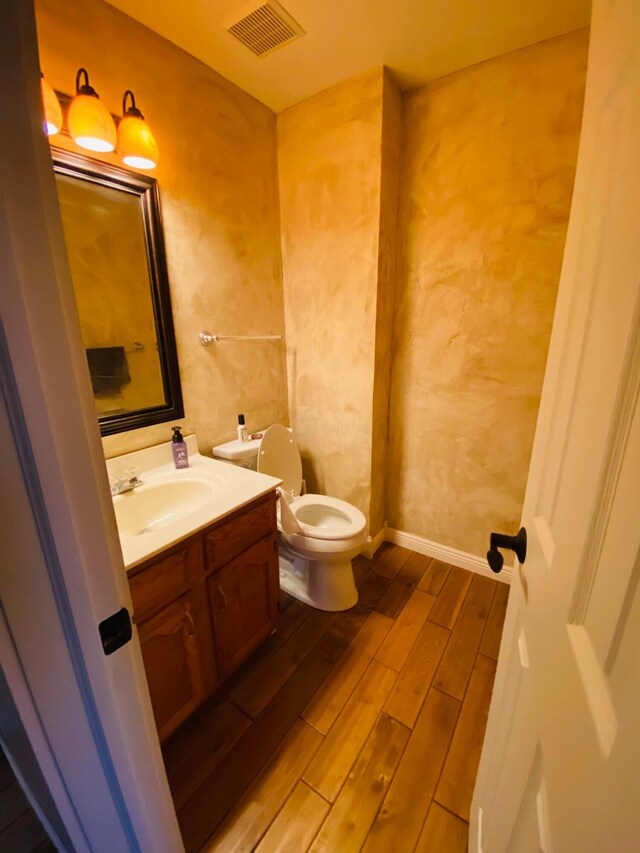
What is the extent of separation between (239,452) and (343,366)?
2.53ft

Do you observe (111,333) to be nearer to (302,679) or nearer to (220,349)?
(220,349)

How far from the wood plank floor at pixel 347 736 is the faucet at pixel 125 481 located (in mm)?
912

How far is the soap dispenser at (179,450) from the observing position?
1519 millimetres

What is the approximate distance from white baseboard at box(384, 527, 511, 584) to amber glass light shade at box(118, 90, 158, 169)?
231cm

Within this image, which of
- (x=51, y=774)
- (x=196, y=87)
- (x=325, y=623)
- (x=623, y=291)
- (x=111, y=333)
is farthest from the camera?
(x=325, y=623)

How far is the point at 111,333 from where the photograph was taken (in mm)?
1353

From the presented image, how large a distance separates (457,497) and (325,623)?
1.02m

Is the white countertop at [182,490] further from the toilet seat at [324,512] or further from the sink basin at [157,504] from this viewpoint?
the toilet seat at [324,512]

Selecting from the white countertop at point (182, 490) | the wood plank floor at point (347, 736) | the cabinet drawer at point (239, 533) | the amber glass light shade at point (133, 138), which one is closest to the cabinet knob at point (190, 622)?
the cabinet drawer at point (239, 533)

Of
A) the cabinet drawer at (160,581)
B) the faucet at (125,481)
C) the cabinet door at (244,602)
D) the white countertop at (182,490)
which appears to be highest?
the faucet at (125,481)

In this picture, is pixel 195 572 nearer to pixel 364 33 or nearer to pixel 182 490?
pixel 182 490

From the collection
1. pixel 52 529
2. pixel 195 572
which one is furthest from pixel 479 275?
pixel 52 529

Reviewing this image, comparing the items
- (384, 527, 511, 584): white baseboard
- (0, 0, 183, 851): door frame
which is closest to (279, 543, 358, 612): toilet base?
(384, 527, 511, 584): white baseboard

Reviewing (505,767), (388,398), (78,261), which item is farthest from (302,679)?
(78,261)
